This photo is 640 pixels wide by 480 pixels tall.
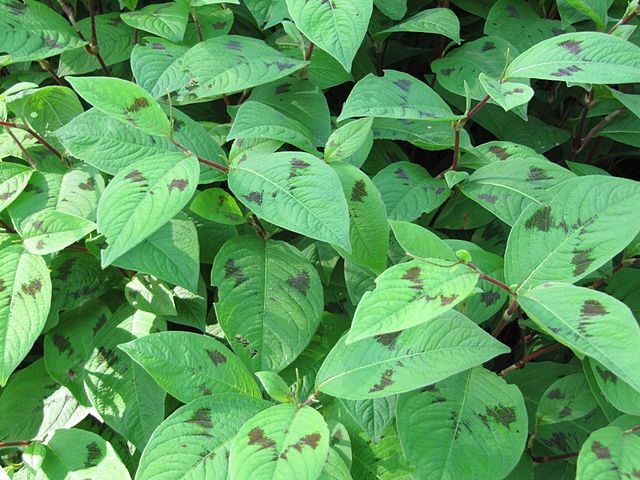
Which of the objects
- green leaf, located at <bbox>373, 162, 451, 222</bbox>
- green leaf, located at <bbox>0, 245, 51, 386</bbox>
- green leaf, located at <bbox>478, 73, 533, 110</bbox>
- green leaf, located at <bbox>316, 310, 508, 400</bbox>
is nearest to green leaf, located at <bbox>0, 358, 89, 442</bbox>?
green leaf, located at <bbox>0, 245, 51, 386</bbox>

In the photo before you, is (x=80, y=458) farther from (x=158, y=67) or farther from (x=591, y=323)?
(x=591, y=323)

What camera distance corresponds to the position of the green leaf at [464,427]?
1.03m

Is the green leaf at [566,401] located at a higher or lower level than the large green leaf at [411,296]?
lower

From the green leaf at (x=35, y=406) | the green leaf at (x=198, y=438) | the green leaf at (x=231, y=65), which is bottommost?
the green leaf at (x=35, y=406)

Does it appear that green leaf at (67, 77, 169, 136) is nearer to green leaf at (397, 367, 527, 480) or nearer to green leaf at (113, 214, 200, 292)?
green leaf at (113, 214, 200, 292)

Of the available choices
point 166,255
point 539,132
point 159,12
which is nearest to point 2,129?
point 159,12

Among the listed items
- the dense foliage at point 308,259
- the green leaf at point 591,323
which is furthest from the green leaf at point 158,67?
the green leaf at point 591,323

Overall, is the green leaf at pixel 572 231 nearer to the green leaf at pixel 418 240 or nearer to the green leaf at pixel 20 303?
the green leaf at pixel 418 240

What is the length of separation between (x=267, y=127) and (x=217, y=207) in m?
0.17

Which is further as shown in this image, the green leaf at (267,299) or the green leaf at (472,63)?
the green leaf at (472,63)

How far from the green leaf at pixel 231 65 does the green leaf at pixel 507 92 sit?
1.26 feet

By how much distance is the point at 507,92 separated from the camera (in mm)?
1163

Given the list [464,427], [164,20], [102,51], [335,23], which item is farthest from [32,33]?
[464,427]

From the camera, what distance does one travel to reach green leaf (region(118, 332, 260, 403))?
3.52 ft
